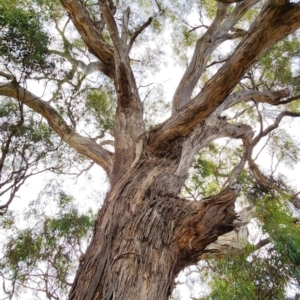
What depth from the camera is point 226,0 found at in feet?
8.16

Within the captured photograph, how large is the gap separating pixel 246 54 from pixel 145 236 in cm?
147

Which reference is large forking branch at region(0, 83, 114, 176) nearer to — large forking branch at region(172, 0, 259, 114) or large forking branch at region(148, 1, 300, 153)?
large forking branch at region(172, 0, 259, 114)

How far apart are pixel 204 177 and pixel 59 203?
2550 millimetres

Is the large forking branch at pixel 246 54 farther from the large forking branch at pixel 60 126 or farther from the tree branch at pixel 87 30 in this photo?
the tree branch at pixel 87 30

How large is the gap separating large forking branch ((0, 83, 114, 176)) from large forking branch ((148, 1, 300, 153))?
113 cm

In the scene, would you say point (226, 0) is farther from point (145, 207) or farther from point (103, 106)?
point (103, 106)

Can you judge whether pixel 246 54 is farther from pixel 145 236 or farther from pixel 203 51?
pixel 203 51

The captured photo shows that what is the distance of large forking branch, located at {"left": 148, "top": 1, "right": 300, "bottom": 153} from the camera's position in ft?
7.35

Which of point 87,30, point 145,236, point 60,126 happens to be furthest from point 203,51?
point 145,236

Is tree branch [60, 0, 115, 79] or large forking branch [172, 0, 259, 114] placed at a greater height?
large forking branch [172, 0, 259, 114]

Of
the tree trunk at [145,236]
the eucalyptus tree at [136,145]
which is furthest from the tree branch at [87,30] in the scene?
the tree trunk at [145,236]

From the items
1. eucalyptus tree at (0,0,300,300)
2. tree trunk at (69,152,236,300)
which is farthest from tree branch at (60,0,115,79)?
tree trunk at (69,152,236,300)

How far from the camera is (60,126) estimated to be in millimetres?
3719

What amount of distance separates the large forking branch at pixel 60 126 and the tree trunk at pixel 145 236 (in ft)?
3.22
